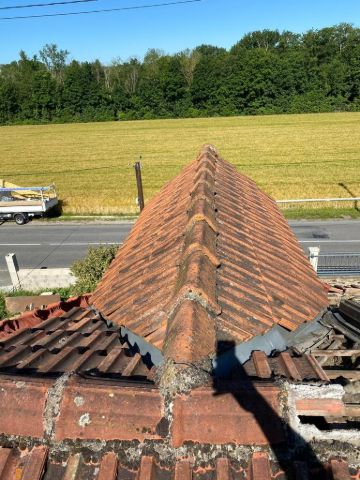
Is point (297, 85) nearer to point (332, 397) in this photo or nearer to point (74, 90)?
point (74, 90)

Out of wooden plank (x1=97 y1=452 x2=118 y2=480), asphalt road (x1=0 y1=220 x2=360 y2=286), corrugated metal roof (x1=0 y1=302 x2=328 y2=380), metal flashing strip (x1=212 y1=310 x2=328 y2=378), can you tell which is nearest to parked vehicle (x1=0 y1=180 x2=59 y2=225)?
asphalt road (x1=0 y1=220 x2=360 y2=286)

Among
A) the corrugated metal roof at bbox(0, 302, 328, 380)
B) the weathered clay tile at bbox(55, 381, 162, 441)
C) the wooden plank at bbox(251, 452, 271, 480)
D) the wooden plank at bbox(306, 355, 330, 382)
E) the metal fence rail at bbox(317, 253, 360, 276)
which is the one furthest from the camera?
the metal fence rail at bbox(317, 253, 360, 276)

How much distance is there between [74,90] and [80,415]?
275ft

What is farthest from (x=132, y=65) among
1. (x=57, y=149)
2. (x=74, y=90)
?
(x=57, y=149)

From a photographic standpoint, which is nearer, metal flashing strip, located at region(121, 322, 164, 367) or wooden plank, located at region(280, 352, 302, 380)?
wooden plank, located at region(280, 352, 302, 380)

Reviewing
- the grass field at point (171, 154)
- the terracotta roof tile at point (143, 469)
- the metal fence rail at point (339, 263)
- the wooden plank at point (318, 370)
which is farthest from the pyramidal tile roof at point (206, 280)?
the grass field at point (171, 154)

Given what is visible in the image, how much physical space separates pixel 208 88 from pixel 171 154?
39.8 metres

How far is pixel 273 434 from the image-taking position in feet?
6.62

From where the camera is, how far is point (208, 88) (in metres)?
75.8

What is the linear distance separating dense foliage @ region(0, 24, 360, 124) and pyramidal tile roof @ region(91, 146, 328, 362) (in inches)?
2882

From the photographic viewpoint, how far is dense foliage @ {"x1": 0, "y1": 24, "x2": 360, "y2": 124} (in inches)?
2879

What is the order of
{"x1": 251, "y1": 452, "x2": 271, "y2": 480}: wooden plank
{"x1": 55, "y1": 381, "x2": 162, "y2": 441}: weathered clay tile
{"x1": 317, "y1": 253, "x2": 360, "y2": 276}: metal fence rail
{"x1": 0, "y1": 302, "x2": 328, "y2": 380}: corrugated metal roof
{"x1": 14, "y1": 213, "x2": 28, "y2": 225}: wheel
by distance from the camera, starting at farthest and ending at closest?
{"x1": 14, "y1": 213, "x2": 28, "y2": 225}: wheel
{"x1": 317, "y1": 253, "x2": 360, "y2": 276}: metal fence rail
{"x1": 0, "y1": 302, "x2": 328, "y2": 380}: corrugated metal roof
{"x1": 55, "y1": 381, "x2": 162, "y2": 441}: weathered clay tile
{"x1": 251, "y1": 452, "x2": 271, "y2": 480}: wooden plank

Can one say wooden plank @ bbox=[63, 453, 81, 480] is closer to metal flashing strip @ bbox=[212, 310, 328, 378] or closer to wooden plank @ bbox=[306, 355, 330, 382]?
metal flashing strip @ bbox=[212, 310, 328, 378]

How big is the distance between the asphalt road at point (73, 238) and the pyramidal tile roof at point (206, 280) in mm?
11708
